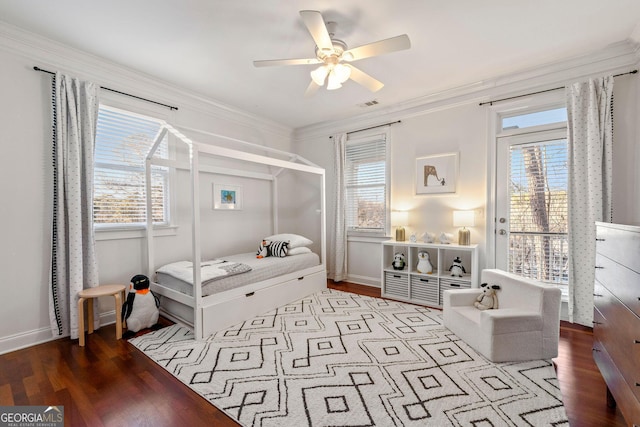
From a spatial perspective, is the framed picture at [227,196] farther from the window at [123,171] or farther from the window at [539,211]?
the window at [539,211]

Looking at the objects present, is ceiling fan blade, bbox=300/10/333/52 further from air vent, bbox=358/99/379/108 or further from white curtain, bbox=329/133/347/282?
white curtain, bbox=329/133/347/282

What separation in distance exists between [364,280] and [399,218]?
1.18m

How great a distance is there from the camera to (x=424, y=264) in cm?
353

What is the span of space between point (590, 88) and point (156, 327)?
4.96 meters

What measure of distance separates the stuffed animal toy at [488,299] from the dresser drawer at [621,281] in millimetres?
827

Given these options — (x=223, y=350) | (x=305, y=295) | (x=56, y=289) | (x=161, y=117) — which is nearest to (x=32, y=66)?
(x=161, y=117)

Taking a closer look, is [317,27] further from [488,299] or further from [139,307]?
[139,307]

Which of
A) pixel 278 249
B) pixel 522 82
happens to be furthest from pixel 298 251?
pixel 522 82

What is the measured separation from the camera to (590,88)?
2.67 meters

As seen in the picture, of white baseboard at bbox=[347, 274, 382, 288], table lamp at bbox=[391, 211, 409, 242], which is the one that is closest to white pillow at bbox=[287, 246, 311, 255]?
white baseboard at bbox=[347, 274, 382, 288]

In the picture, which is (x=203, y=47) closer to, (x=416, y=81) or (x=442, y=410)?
(x=416, y=81)

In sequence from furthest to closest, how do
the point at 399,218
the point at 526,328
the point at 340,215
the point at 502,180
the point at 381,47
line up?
the point at 340,215 < the point at 399,218 < the point at 502,180 < the point at 526,328 < the point at 381,47

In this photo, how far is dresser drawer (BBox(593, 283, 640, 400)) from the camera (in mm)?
1206

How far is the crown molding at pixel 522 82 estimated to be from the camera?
8.54 feet
